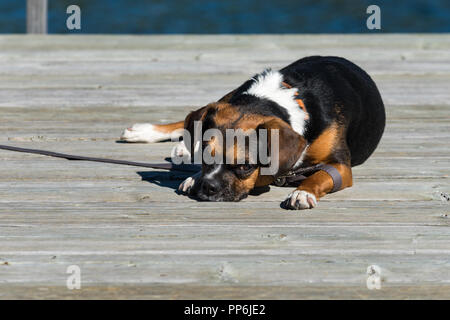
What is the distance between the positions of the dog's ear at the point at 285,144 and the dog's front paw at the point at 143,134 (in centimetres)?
147

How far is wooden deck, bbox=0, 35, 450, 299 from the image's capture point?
343 centimetres

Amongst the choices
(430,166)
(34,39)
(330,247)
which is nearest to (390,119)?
(430,166)

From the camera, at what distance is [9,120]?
6.32 metres

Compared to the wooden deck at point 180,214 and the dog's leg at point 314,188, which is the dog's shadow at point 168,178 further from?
the dog's leg at point 314,188

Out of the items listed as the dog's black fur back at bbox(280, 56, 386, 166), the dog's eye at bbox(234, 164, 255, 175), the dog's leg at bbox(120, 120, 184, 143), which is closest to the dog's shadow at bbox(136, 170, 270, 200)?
the dog's eye at bbox(234, 164, 255, 175)

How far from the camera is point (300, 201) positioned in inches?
171

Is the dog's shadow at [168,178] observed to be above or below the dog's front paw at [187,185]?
above

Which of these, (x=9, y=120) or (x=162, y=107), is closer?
(x=9, y=120)
